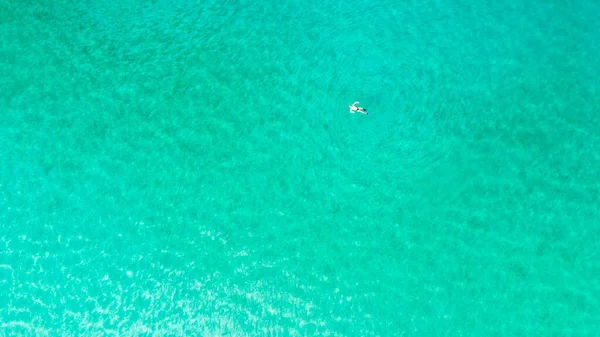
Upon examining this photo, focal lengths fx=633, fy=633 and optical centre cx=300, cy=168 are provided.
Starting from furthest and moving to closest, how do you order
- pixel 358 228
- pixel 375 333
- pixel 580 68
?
pixel 580 68 < pixel 358 228 < pixel 375 333

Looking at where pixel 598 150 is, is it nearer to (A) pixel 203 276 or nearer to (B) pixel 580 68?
(B) pixel 580 68

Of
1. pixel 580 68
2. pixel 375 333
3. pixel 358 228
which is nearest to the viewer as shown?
pixel 375 333

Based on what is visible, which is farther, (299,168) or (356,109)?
(356,109)

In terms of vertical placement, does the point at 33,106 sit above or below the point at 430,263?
above

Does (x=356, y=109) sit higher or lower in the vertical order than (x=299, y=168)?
higher

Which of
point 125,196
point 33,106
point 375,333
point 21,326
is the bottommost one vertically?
point 375,333

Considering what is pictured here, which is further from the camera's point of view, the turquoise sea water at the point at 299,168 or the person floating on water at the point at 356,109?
the person floating on water at the point at 356,109

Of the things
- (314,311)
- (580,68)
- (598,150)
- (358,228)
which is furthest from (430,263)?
(580,68)

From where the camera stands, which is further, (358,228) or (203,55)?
(203,55)
